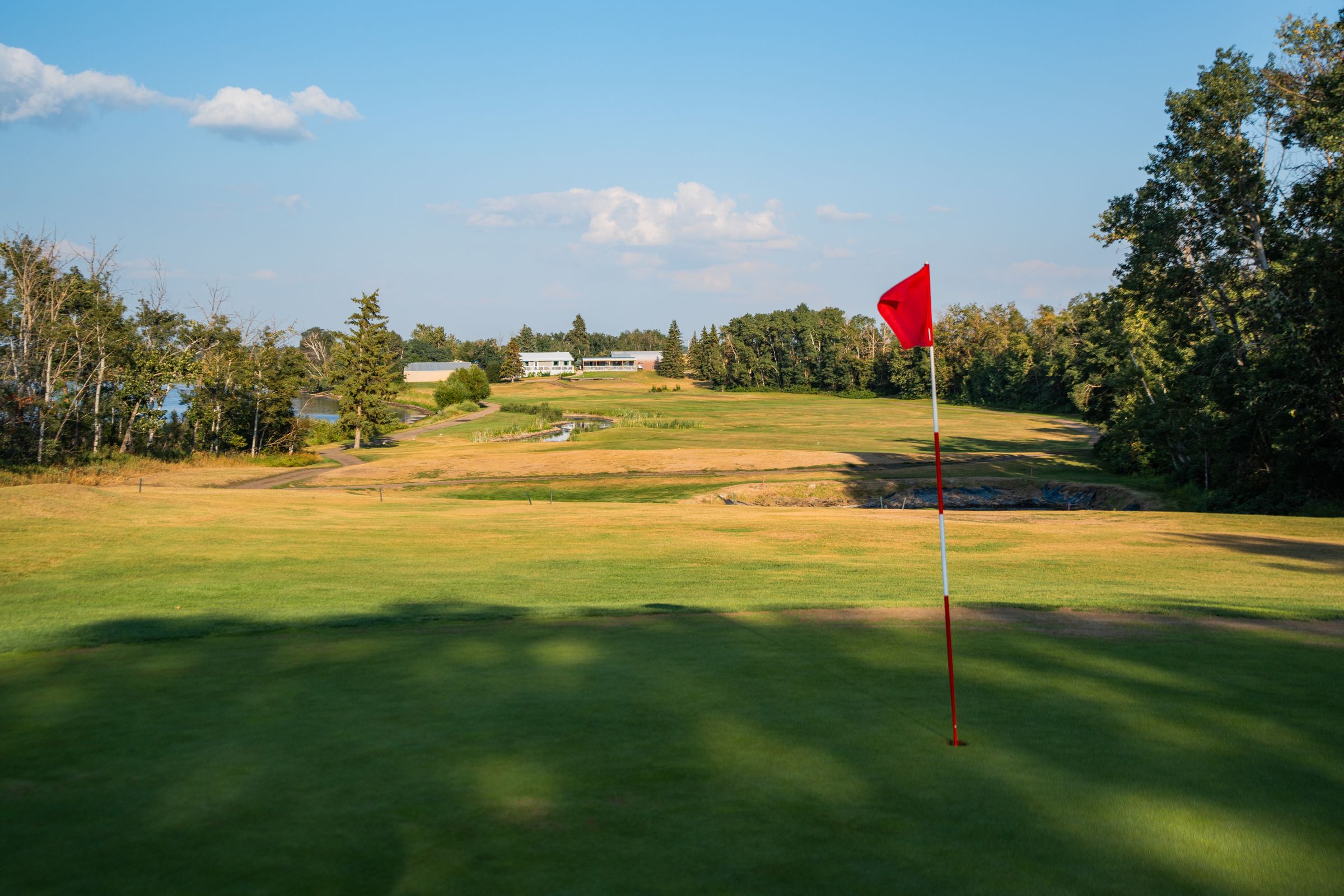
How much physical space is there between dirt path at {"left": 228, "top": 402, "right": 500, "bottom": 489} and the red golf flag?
163ft

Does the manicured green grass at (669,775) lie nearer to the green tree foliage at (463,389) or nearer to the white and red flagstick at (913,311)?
the white and red flagstick at (913,311)

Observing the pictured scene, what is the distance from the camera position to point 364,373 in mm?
82750

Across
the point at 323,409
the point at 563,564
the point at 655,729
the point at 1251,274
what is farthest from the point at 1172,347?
the point at 323,409

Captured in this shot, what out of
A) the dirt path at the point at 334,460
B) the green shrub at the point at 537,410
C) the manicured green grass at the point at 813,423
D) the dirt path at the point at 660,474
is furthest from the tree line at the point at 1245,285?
the green shrub at the point at 537,410

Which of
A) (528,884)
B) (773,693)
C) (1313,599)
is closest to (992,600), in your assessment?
(1313,599)

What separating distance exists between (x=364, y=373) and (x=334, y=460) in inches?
498

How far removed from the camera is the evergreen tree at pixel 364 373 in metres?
82.2

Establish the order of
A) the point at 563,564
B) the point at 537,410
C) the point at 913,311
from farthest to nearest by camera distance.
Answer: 1. the point at 537,410
2. the point at 563,564
3. the point at 913,311

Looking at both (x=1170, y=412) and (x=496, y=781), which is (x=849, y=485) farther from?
(x=496, y=781)

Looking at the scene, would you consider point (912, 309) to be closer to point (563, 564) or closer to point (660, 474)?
point (563, 564)

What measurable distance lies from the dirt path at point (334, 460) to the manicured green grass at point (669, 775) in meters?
47.8

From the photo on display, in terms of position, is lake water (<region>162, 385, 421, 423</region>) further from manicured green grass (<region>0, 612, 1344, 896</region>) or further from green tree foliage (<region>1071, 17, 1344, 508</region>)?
manicured green grass (<region>0, 612, 1344, 896</region>)

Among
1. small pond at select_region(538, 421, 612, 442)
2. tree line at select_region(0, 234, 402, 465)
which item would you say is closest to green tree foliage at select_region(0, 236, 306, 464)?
tree line at select_region(0, 234, 402, 465)

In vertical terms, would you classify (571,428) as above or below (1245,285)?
below
